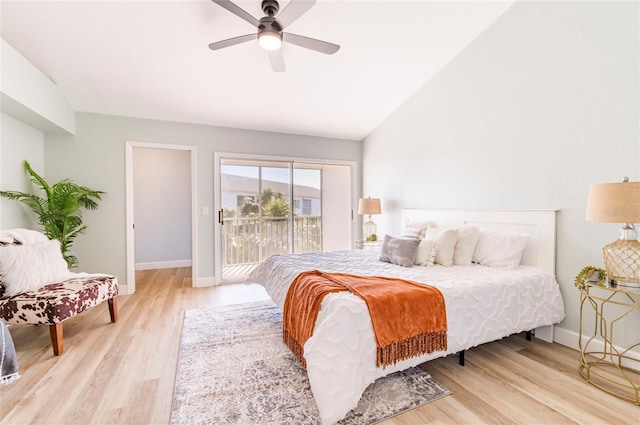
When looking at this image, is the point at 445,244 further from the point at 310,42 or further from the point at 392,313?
the point at 310,42

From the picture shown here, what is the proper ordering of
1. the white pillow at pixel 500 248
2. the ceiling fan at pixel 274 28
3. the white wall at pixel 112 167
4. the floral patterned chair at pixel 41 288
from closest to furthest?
the ceiling fan at pixel 274 28, the floral patterned chair at pixel 41 288, the white pillow at pixel 500 248, the white wall at pixel 112 167

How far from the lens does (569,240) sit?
2.32 meters

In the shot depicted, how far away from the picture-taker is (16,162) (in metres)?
3.04

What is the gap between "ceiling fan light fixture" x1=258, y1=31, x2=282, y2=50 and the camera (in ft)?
6.67

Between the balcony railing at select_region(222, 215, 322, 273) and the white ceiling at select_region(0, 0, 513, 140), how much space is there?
1614 mm

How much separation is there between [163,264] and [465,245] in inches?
209

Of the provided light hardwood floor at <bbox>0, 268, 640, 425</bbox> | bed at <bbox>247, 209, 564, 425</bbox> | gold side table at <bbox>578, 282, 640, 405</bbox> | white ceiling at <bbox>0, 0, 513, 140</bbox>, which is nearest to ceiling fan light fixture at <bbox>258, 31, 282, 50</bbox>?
white ceiling at <bbox>0, 0, 513, 140</bbox>

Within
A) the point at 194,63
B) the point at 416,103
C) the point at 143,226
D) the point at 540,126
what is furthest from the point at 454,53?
the point at 143,226

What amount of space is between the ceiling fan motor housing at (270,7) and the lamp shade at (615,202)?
253cm

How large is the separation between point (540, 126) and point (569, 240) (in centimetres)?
101

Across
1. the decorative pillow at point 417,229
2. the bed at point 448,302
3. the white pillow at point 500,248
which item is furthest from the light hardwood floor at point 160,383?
the decorative pillow at point 417,229

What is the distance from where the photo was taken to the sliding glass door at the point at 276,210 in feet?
14.7

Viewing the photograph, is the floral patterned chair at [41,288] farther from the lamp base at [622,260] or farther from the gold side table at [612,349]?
the lamp base at [622,260]

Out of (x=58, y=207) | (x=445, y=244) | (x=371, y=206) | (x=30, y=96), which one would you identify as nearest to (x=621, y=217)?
(x=445, y=244)
